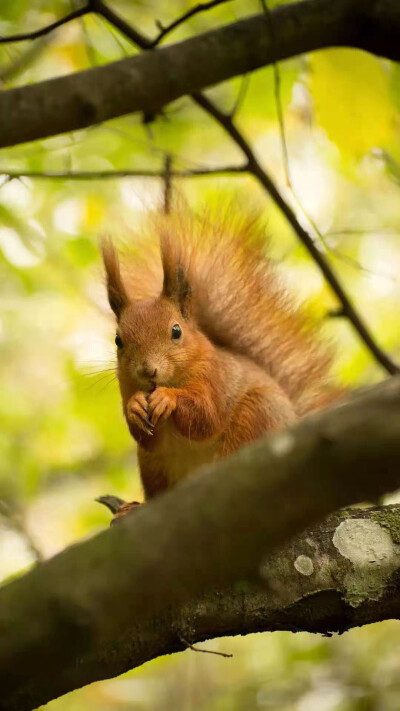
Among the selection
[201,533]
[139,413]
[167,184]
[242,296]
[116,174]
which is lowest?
[201,533]

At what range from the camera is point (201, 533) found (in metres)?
0.83

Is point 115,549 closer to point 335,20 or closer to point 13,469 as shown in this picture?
point 335,20

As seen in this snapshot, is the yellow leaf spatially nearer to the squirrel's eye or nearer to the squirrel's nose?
the squirrel's eye

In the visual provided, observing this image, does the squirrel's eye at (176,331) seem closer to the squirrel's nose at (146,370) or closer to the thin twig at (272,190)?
the squirrel's nose at (146,370)

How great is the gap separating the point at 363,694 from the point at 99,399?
1526 millimetres

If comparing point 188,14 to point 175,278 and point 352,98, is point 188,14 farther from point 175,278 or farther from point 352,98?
point 175,278

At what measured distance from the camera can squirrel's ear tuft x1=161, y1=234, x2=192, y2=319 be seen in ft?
8.35

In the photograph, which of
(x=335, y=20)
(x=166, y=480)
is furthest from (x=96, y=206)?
(x=335, y=20)

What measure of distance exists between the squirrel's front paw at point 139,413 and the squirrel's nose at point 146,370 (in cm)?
6

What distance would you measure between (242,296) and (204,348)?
0.30 metres

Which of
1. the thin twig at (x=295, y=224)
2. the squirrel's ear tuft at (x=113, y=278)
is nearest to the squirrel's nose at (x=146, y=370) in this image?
the squirrel's ear tuft at (x=113, y=278)

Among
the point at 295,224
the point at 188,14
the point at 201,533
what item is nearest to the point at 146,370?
the point at 295,224

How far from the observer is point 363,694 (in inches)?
117

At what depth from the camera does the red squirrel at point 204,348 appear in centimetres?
240
